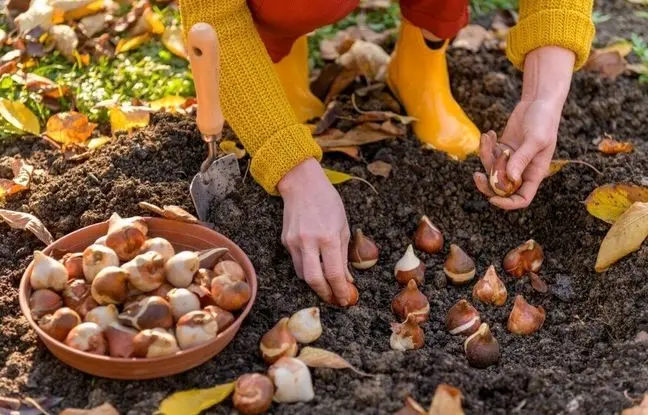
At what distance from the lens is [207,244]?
1583 mm

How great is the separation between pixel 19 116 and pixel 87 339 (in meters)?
0.83

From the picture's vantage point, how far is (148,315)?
1.38 metres

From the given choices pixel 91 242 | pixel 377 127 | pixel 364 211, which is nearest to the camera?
pixel 91 242

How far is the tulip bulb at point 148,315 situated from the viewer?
1.38 metres

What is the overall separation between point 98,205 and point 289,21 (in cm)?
51

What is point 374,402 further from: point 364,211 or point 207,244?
point 364,211

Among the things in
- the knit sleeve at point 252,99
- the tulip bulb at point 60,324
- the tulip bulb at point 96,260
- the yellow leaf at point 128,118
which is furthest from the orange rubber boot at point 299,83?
the tulip bulb at point 60,324

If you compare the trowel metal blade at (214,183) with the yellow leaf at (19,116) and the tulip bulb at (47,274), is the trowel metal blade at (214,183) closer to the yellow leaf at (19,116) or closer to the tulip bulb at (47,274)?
the tulip bulb at (47,274)

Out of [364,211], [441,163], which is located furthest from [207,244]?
[441,163]

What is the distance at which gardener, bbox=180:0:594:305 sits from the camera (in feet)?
5.16

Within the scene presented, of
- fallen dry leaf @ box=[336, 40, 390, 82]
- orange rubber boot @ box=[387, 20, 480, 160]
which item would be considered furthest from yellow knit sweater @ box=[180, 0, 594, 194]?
fallen dry leaf @ box=[336, 40, 390, 82]

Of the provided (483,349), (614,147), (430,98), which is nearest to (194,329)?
(483,349)

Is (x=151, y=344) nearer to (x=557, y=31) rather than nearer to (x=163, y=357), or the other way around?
(x=163, y=357)

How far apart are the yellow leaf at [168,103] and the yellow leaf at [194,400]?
32.5 inches
